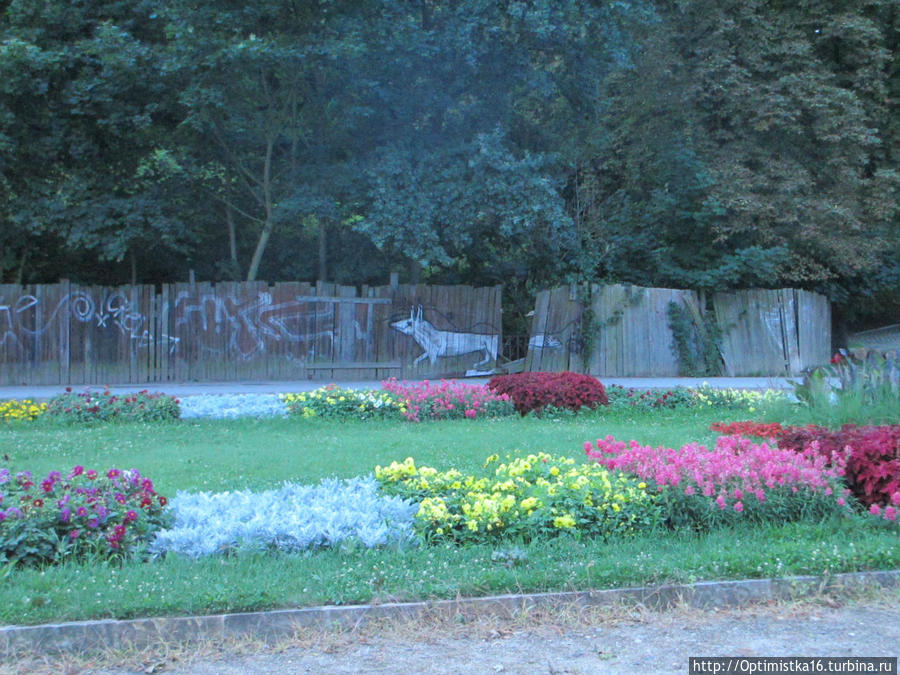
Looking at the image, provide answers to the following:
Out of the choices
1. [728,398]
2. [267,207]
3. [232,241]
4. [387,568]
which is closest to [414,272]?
[267,207]

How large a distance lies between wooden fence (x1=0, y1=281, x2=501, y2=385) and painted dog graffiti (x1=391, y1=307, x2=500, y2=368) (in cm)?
2

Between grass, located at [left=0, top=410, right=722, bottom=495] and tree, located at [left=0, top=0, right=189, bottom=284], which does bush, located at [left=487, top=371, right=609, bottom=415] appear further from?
tree, located at [left=0, top=0, right=189, bottom=284]

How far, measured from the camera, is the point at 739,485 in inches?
255

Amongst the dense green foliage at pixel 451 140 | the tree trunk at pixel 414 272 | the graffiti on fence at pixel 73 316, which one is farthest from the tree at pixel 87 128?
the tree trunk at pixel 414 272

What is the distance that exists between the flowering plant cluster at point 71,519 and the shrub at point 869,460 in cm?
524

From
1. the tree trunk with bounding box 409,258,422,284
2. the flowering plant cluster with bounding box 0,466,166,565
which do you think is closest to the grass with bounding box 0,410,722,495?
the flowering plant cluster with bounding box 0,466,166,565

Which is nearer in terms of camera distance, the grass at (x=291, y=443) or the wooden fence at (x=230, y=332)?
the grass at (x=291, y=443)

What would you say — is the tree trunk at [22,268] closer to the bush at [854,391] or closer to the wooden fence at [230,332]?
the wooden fence at [230,332]

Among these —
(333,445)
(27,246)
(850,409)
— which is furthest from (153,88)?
(850,409)

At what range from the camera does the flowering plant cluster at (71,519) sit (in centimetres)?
538

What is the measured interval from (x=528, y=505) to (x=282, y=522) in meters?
1.72

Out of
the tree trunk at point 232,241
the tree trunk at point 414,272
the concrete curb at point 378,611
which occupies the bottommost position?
the concrete curb at point 378,611

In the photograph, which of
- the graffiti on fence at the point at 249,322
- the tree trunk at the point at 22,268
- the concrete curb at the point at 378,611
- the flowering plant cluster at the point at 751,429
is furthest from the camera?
the tree trunk at the point at 22,268

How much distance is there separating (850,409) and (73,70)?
15260 mm
